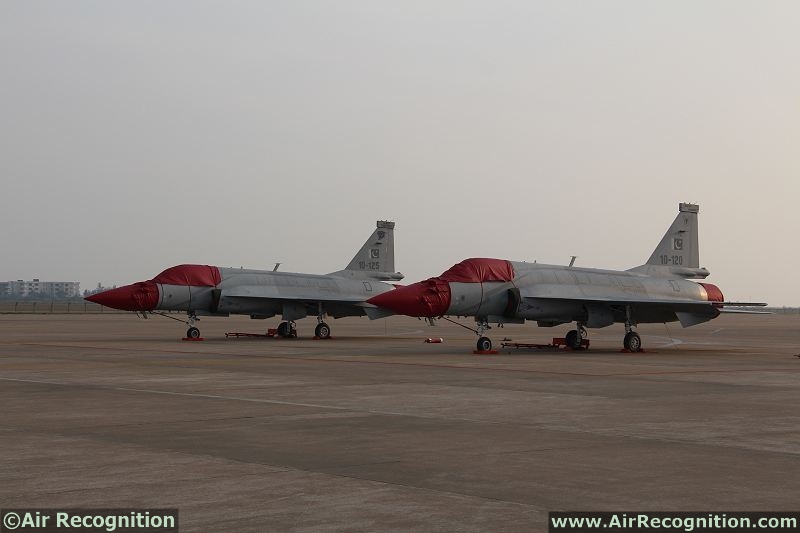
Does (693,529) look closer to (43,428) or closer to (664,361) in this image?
(43,428)

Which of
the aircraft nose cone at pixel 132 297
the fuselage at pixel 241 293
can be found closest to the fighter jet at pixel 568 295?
the fuselage at pixel 241 293

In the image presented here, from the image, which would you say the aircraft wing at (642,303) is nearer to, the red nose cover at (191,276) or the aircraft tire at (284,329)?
the aircraft tire at (284,329)

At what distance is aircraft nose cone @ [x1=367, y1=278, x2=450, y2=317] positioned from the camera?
102 feet

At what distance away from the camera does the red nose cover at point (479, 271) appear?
32656 mm

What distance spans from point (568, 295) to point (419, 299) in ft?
20.0

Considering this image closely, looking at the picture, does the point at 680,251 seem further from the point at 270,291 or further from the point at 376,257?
the point at 270,291

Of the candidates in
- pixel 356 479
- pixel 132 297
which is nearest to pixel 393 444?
pixel 356 479

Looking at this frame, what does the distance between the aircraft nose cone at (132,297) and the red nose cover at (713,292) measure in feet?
69.6

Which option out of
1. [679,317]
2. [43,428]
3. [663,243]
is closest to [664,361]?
[679,317]

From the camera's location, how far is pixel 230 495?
334 inches

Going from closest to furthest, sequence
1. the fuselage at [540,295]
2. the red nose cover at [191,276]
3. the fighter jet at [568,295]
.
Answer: the fuselage at [540,295]
the fighter jet at [568,295]
the red nose cover at [191,276]

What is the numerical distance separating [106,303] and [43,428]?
90.1 feet

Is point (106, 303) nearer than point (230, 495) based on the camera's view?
No

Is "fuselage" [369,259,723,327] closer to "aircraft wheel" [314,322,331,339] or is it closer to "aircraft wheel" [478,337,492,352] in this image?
"aircraft wheel" [478,337,492,352]
